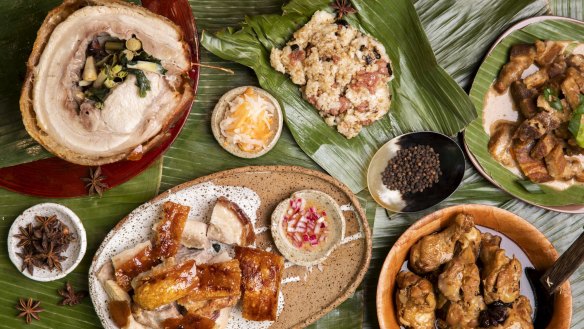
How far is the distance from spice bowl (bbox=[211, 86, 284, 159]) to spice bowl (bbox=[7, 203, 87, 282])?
4.82 ft

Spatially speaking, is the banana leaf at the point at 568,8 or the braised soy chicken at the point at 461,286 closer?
the braised soy chicken at the point at 461,286

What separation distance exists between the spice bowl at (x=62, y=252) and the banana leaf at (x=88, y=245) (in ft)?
0.44

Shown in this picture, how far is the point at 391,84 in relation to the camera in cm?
560

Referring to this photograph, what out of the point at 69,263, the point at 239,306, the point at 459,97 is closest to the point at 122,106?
the point at 69,263

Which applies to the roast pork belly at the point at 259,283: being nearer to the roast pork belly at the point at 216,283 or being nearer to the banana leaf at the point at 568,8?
the roast pork belly at the point at 216,283

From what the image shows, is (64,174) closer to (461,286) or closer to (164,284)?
(164,284)

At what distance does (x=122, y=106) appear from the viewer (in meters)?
4.80

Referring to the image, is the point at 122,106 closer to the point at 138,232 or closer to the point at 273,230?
the point at 138,232

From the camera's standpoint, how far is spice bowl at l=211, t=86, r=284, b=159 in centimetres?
540

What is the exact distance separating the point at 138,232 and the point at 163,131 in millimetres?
1006

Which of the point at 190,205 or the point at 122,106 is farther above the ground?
the point at 122,106

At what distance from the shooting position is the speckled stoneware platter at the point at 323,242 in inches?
215

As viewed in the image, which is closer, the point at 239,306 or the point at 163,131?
the point at 163,131

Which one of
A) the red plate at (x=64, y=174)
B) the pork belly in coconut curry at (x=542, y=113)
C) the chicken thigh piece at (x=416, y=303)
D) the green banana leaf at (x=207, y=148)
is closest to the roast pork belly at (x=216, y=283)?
the green banana leaf at (x=207, y=148)
